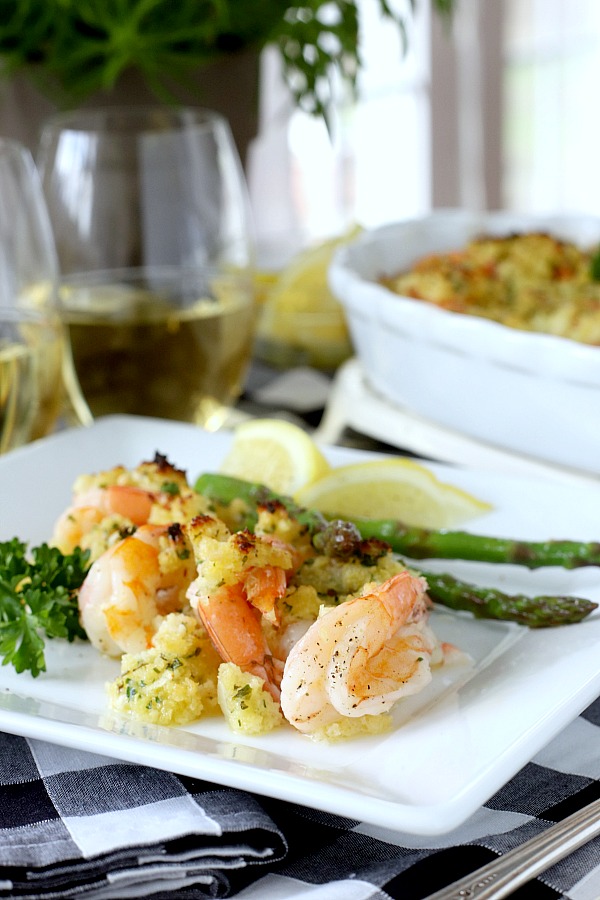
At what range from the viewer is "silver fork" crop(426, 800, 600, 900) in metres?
0.94

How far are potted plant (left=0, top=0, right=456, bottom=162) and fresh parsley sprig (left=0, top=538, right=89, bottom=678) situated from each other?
124cm

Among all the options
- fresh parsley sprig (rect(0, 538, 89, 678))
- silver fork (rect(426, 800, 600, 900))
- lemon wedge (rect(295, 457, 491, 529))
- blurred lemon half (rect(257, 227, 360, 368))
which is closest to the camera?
silver fork (rect(426, 800, 600, 900))

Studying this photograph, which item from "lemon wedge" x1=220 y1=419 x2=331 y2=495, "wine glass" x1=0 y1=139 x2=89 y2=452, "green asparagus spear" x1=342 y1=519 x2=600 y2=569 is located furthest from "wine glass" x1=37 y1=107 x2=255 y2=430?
"green asparagus spear" x1=342 y1=519 x2=600 y2=569

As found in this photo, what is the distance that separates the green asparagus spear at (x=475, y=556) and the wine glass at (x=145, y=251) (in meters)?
0.56

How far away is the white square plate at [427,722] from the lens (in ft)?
3.21

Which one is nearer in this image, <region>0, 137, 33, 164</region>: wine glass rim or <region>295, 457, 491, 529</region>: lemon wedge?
<region>295, 457, 491, 529</region>: lemon wedge

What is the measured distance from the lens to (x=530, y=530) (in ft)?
5.36

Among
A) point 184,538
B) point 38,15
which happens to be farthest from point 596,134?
point 184,538

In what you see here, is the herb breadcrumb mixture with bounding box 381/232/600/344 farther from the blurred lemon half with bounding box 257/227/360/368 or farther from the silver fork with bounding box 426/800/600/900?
the silver fork with bounding box 426/800/600/900

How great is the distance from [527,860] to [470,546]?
57cm

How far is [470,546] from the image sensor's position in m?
1.51

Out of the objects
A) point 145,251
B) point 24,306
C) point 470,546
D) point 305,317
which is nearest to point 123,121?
point 145,251

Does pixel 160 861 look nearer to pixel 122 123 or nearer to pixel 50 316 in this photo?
pixel 50 316

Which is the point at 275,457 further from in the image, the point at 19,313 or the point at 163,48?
the point at 163,48
